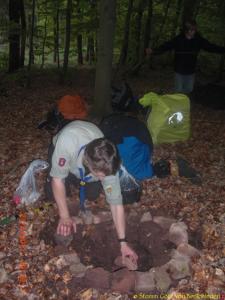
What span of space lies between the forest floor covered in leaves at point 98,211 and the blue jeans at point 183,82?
0.77m

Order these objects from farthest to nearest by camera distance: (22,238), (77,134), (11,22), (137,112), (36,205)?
(11,22), (137,112), (36,205), (22,238), (77,134)

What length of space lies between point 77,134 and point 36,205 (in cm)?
177

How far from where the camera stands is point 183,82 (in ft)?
26.9

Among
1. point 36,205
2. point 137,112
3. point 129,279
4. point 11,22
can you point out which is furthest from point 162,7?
point 129,279

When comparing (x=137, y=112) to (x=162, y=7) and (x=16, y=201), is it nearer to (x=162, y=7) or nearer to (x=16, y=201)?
(x=16, y=201)

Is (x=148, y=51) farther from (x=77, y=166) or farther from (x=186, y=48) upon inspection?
(x=77, y=166)

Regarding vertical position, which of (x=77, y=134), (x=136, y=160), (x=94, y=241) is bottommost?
(x=94, y=241)

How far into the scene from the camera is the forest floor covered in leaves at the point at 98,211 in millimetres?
3840

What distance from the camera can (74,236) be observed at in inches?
178

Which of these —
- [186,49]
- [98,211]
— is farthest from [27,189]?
[186,49]

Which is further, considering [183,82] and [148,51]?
[183,82]

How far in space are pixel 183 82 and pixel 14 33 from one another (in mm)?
6562

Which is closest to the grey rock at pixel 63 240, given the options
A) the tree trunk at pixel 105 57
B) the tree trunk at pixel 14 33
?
the tree trunk at pixel 105 57

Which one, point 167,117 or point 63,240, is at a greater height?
point 167,117
